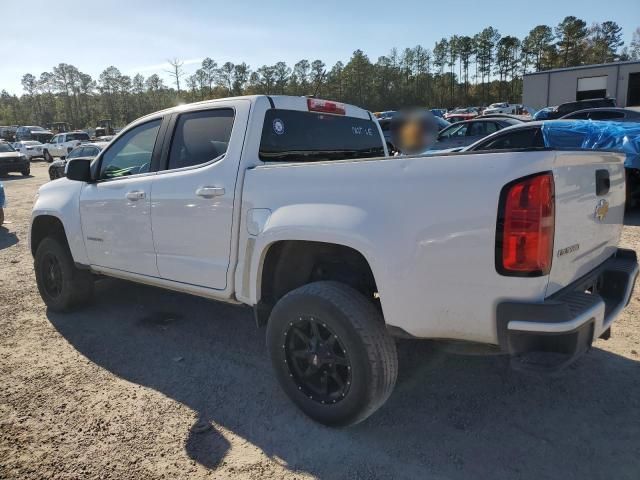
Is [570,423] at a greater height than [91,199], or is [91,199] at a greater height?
[91,199]

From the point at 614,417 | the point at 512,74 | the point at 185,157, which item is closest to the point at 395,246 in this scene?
the point at 614,417

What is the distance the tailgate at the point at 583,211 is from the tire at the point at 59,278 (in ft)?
14.3

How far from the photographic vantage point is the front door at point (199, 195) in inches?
126

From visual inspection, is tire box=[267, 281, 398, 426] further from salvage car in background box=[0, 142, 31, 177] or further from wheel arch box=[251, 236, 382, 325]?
salvage car in background box=[0, 142, 31, 177]

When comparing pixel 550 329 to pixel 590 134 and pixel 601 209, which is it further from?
pixel 590 134

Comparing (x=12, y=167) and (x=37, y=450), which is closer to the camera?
(x=37, y=450)

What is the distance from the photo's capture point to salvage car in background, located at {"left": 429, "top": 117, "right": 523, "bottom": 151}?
499 inches

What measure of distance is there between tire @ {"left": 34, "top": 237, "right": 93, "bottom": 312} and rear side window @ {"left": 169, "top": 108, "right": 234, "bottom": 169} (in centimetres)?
189

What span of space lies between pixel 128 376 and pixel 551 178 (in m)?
3.15

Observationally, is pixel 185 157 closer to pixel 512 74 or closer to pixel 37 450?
pixel 37 450

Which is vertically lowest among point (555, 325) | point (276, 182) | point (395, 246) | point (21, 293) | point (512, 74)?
point (21, 293)

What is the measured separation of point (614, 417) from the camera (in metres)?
2.81

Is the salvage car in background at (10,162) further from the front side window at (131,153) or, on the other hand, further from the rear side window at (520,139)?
the rear side window at (520,139)

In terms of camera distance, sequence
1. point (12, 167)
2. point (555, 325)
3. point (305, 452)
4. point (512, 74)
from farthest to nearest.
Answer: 1. point (512, 74)
2. point (12, 167)
3. point (305, 452)
4. point (555, 325)
